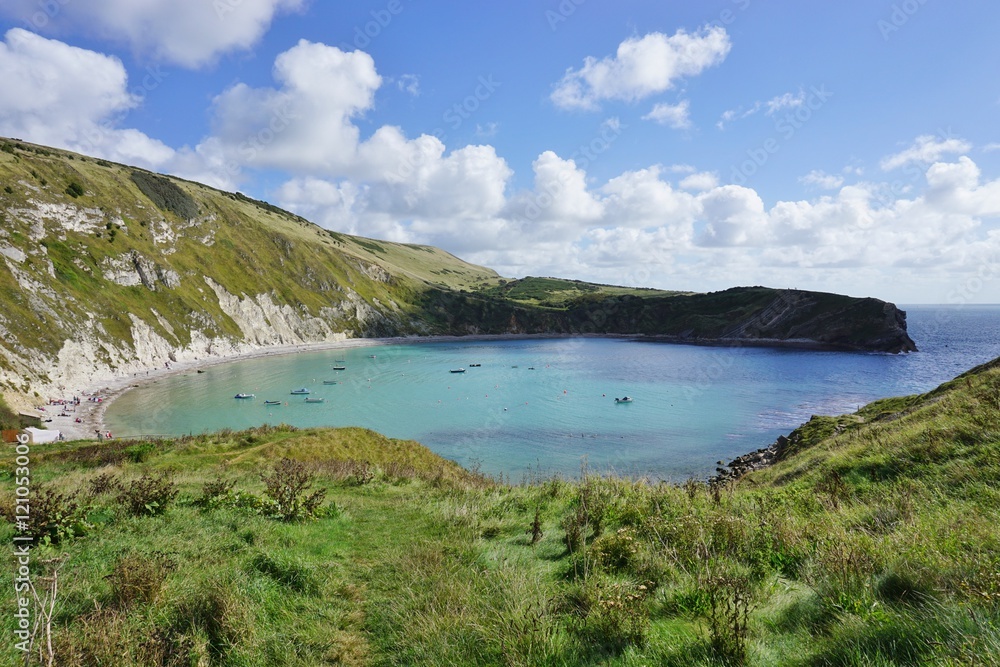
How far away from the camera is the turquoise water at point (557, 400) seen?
44312 mm

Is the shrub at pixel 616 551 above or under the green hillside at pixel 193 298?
under

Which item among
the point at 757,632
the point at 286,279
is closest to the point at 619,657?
the point at 757,632

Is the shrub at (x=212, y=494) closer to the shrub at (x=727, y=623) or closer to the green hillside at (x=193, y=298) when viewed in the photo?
the shrub at (x=727, y=623)

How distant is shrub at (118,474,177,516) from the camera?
988 centimetres

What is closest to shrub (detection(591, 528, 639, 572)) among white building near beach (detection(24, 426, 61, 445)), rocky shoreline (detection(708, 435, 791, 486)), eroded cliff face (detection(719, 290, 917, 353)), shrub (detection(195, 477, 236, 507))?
shrub (detection(195, 477, 236, 507))

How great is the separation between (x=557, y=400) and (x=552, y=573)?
62.2 meters

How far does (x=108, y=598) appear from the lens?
20.7 ft

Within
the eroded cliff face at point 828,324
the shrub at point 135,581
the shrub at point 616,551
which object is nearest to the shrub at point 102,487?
Result: the shrub at point 135,581

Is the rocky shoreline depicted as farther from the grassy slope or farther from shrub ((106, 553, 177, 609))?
the grassy slope

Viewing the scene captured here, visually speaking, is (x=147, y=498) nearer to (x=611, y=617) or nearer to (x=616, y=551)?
(x=616, y=551)

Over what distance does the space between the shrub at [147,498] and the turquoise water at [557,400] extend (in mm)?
21564

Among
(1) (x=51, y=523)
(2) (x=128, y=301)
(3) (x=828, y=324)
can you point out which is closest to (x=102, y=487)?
(1) (x=51, y=523)

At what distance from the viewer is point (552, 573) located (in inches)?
305

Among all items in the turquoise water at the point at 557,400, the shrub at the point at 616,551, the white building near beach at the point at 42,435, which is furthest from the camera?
the turquoise water at the point at 557,400
